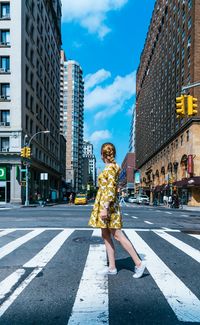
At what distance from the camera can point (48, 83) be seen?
5894 centimetres

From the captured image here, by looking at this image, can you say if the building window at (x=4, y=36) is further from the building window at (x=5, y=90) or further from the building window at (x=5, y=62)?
the building window at (x=5, y=90)

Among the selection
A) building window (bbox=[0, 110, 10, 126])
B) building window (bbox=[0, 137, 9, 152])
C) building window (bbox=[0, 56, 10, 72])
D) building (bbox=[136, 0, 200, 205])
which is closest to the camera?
building window (bbox=[0, 137, 9, 152])

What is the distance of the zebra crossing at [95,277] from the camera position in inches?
137

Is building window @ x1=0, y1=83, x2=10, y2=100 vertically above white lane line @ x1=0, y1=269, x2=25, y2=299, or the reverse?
building window @ x1=0, y1=83, x2=10, y2=100

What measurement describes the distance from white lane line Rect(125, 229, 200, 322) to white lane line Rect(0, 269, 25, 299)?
204 cm

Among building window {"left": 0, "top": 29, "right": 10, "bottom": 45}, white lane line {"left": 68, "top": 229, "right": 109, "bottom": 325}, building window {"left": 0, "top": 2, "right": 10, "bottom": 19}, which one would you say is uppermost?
building window {"left": 0, "top": 2, "right": 10, "bottom": 19}

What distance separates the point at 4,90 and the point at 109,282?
37.9 metres

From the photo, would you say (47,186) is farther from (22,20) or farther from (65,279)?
(65,279)

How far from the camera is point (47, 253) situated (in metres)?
6.50

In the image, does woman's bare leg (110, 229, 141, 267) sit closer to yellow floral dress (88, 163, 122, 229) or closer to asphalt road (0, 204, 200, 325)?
yellow floral dress (88, 163, 122, 229)

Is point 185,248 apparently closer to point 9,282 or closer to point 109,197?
point 109,197

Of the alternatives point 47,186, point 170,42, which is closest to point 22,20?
point 47,186

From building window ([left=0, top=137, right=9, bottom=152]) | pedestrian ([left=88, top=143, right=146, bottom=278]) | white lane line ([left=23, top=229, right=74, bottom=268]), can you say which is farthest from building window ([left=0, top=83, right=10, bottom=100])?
pedestrian ([left=88, top=143, right=146, bottom=278])

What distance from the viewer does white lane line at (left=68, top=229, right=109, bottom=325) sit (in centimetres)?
325
